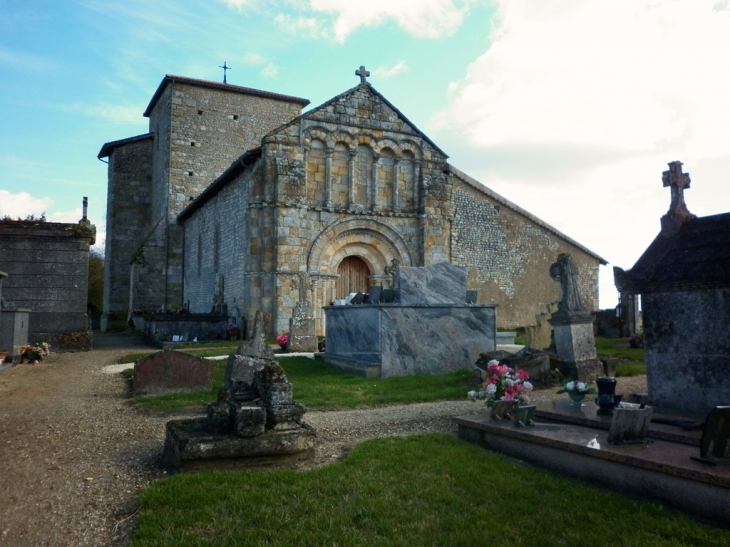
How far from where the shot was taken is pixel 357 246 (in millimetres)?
20750

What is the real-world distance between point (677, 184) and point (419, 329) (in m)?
5.86

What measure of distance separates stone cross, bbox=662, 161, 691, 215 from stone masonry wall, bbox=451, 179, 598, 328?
1778 centimetres

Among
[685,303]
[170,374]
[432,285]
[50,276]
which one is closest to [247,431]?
[685,303]

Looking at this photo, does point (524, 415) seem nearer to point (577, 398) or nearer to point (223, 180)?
point (577, 398)

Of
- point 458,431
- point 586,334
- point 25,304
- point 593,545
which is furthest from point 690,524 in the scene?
point 25,304

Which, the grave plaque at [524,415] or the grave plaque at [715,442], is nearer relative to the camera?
the grave plaque at [715,442]

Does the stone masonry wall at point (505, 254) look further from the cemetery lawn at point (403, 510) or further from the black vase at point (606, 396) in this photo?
the cemetery lawn at point (403, 510)

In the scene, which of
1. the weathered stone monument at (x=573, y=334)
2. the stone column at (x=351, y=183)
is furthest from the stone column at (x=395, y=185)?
the weathered stone monument at (x=573, y=334)

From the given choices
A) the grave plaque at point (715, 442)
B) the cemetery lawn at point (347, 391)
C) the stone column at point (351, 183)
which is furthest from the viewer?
the stone column at point (351, 183)

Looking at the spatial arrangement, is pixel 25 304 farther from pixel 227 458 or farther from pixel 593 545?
pixel 593 545

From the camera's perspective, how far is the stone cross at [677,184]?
705cm

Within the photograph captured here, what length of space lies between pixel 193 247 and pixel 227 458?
23.3 m

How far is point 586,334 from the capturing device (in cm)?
1128

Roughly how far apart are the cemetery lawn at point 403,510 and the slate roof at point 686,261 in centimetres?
280
